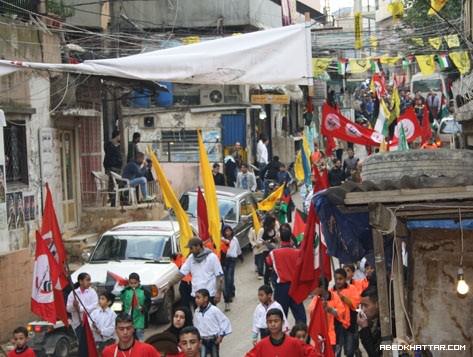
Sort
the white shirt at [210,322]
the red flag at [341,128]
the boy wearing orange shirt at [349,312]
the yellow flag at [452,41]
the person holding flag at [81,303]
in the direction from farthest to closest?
the yellow flag at [452,41], the red flag at [341,128], the person holding flag at [81,303], the boy wearing orange shirt at [349,312], the white shirt at [210,322]

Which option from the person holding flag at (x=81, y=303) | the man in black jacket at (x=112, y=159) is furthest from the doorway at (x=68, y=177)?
the person holding flag at (x=81, y=303)

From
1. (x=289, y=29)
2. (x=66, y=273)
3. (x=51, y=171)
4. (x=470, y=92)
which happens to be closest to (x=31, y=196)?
(x=51, y=171)

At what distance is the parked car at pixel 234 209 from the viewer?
19.8 m

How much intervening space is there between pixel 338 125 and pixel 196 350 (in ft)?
27.8

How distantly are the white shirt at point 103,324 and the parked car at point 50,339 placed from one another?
744 mm

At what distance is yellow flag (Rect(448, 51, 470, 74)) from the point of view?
25406 mm

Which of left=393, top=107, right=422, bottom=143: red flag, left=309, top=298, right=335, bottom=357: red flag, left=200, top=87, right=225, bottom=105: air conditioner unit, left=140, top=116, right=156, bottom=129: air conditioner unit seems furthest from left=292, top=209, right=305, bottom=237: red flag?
left=200, top=87, right=225, bottom=105: air conditioner unit

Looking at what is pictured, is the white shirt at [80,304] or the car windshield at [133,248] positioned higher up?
the car windshield at [133,248]

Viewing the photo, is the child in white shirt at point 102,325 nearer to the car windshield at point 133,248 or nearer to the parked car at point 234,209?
the car windshield at point 133,248

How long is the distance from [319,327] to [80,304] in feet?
10.9

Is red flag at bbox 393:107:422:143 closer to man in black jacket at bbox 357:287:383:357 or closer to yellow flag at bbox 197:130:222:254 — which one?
yellow flag at bbox 197:130:222:254

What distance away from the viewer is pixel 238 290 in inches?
680

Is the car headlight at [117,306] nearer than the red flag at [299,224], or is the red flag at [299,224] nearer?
the car headlight at [117,306]

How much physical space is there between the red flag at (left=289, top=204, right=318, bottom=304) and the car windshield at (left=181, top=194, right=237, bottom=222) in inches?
398
